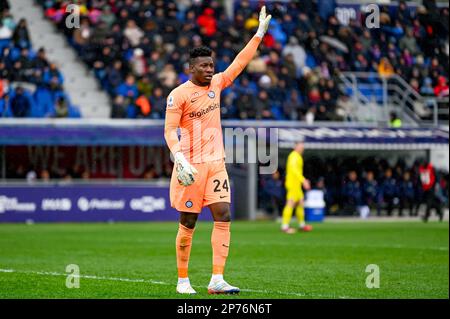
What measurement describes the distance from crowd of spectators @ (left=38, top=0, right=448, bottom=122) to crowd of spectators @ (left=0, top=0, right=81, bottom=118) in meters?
1.81

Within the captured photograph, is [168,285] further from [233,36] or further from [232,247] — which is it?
[233,36]

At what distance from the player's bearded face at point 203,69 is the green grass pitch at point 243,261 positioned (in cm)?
227

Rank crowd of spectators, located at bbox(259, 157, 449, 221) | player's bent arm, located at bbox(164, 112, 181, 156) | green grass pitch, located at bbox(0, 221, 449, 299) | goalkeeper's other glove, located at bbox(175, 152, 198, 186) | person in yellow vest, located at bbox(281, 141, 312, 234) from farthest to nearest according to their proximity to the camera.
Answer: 1. crowd of spectators, located at bbox(259, 157, 449, 221)
2. person in yellow vest, located at bbox(281, 141, 312, 234)
3. green grass pitch, located at bbox(0, 221, 449, 299)
4. player's bent arm, located at bbox(164, 112, 181, 156)
5. goalkeeper's other glove, located at bbox(175, 152, 198, 186)

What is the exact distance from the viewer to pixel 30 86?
31.1m

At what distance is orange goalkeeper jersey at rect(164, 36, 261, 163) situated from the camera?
35.6ft

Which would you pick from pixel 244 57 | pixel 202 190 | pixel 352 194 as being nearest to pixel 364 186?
pixel 352 194

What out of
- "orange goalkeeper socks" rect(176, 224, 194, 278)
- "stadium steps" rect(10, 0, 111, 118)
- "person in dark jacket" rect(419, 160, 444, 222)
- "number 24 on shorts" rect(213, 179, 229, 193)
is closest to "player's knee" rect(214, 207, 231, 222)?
"number 24 on shorts" rect(213, 179, 229, 193)

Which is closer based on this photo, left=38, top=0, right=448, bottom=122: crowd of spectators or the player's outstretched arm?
the player's outstretched arm

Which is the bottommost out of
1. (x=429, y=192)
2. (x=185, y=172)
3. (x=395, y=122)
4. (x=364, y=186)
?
(x=364, y=186)

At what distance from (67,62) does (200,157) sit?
23988mm

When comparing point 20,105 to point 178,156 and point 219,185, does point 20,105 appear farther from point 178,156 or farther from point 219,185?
point 178,156

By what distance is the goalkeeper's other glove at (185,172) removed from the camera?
1048cm

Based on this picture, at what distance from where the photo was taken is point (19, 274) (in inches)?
510

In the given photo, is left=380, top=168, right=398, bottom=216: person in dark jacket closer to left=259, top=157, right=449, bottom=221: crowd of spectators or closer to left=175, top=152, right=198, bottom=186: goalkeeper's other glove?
left=259, top=157, right=449, bottom=221: crowd of spectators
